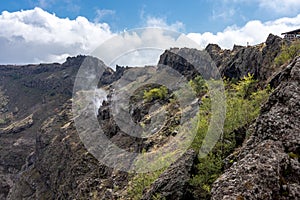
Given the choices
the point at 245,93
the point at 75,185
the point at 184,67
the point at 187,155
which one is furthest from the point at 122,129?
the point at 187,155

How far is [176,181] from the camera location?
24.9 m

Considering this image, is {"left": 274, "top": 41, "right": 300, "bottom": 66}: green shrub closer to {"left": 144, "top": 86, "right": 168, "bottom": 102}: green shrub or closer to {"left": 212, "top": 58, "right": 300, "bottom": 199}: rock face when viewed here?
{"left": 212, "top": 58, "right": 300, "bottom": 199}: rock face

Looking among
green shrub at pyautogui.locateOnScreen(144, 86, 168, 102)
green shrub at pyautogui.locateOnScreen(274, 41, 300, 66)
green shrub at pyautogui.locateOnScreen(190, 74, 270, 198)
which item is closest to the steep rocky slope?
green shrub at pyautogui.locateOnScreen(190, 74, 270, 198)

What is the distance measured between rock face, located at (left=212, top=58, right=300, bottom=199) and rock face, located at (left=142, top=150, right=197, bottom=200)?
7866mm

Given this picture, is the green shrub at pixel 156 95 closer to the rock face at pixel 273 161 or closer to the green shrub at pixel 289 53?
the green shrub at pixel 289 53

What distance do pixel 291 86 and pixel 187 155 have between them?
11950 millimetres

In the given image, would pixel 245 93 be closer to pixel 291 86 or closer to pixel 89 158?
pixel 291 86

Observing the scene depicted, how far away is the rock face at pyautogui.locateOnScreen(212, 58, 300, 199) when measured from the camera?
13766 mm

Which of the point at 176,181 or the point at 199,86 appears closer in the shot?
the point at 176,181

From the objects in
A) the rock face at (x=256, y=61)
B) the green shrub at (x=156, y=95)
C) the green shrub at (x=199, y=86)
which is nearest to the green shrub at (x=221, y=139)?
the rock face at (x=256, y=61)

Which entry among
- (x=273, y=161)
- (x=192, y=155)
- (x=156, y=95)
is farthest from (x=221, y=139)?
(x=156, y=95)

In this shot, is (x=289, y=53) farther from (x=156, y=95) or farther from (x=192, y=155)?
(x=156, y=95)

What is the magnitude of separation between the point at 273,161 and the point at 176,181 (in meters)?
11.5

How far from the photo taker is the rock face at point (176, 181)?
79.5 ft
